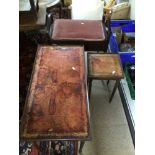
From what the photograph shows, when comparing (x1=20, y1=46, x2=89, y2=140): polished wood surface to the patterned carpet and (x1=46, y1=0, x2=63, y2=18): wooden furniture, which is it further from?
(x1=46, y1=0, x2=63, y2=18): wooden furniture

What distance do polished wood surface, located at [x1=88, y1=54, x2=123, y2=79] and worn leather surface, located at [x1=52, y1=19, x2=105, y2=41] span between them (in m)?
0.23

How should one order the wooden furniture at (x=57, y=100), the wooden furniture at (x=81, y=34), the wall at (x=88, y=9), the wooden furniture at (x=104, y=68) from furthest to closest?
the wall at (x=88, y=9)
the wooden furniture at (x=81, y=34)
the wooden furniture at (x=104, y=68)
the wooden furniture at (x=57, y=100)

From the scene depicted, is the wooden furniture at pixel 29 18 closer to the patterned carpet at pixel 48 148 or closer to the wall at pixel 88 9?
the wall at pixel 88 9

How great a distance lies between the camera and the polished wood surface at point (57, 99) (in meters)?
1.58

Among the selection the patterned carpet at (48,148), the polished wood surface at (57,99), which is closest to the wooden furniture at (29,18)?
the polished wood surface at (57,99)

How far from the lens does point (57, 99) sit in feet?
5.99

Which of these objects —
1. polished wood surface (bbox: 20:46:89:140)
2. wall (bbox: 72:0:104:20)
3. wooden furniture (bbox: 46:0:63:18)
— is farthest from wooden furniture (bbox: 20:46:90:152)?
wooden furniture (bbox: 46:0:63:18)

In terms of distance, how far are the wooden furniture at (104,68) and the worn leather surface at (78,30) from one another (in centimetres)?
23

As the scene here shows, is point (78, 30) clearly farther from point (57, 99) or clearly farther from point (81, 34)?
point (57, 99)

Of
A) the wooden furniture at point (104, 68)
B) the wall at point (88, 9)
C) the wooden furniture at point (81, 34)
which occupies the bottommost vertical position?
the wooden furniture at point (104, 68)

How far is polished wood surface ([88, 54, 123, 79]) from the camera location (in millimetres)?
2398

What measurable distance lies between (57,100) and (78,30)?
1222 millimetres

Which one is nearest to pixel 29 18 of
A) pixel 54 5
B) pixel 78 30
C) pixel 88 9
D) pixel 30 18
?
pixel 30 18
